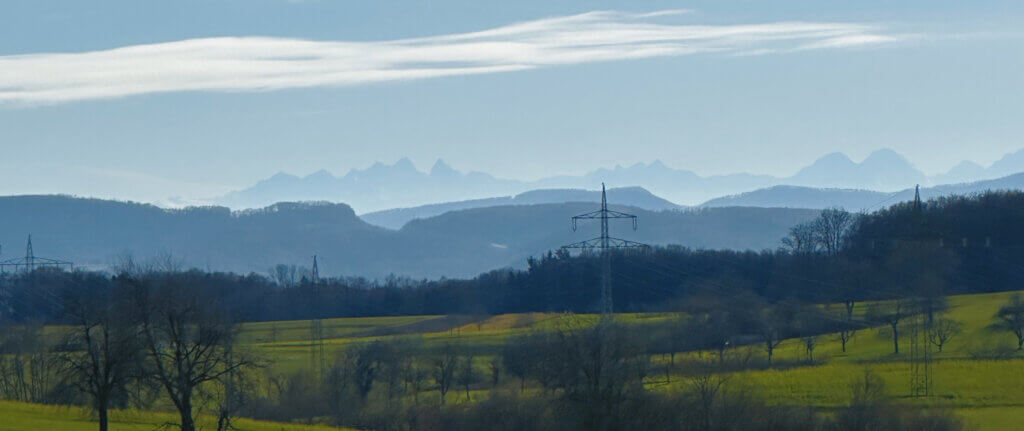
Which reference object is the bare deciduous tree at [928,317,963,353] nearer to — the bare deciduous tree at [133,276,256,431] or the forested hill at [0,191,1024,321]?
the forested hill at [0,191,1024,321]

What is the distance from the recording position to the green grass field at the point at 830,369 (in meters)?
48.8

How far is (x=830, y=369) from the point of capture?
214 ft

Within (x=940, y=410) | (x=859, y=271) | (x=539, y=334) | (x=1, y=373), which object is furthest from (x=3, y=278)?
(x=940, y=410)

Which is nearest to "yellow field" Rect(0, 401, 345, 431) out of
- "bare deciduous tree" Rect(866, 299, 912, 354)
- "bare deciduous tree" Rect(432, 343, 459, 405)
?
"bare deciduous tree" Rect(432, 343, 459, 405)

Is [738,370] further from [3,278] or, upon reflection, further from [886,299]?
[3,278]

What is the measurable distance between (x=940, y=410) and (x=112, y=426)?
1397 inches

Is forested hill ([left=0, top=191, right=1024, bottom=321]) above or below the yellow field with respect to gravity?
above

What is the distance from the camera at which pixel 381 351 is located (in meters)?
72.1

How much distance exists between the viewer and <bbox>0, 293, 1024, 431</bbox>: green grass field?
1921 inches

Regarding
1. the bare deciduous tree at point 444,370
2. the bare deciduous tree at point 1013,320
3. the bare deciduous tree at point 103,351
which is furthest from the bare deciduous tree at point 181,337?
the bare deciduous tree at point 1013,320

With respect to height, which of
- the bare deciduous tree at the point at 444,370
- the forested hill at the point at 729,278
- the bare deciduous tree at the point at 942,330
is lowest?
the bare deciduous tree at the point at 444,370

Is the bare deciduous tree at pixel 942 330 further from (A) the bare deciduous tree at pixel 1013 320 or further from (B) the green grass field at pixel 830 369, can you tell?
(A) the bare deciduous tree at pixel 1013 320

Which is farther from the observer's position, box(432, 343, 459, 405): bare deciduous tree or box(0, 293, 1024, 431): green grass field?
box(432, 343, 459, 405): bare deciduous tree

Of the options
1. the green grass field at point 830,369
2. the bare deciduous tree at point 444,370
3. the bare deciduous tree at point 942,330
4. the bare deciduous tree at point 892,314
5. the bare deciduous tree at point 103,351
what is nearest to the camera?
the bare deciduous tree at point 103,351
